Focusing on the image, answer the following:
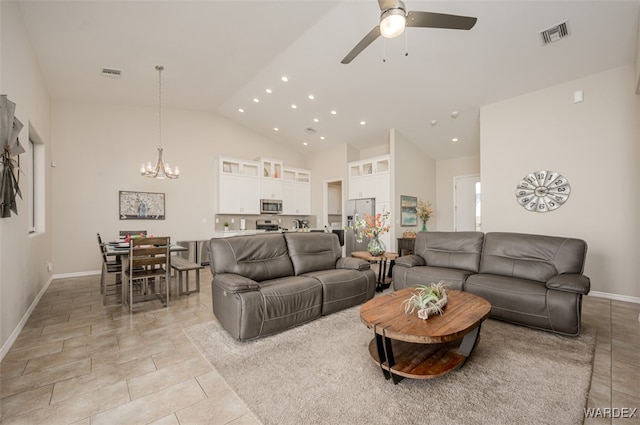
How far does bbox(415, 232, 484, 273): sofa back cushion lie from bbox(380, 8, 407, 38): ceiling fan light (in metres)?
2.94

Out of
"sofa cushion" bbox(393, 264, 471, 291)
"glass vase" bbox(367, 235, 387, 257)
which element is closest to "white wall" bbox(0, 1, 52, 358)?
"glass vase" bbox(367, 235, 387, 257)

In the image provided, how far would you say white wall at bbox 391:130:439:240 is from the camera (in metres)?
6.55

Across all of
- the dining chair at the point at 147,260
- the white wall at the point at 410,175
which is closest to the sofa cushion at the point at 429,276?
the white wall at the point at 410,175

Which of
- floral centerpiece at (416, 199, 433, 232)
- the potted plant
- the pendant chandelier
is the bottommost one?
the potted plant

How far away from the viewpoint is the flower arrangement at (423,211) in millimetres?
7180

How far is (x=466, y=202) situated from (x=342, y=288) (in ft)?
18.8

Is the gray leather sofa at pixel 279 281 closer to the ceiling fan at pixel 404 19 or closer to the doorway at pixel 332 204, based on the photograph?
the ceiling fan at pixel 404 19

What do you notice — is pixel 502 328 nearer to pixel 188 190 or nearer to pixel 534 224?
pixel 534 224

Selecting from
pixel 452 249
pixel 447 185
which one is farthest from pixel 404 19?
pixel 447 185

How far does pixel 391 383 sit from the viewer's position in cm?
192

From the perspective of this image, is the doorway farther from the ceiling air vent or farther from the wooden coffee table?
the wooden coffee table

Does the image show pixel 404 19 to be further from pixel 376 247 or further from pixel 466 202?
pixel 466 202

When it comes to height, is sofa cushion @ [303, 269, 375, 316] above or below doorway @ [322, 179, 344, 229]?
below

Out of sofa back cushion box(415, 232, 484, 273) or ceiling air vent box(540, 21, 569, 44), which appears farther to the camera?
sofa back cushion box(415, 232, 484, 273)
